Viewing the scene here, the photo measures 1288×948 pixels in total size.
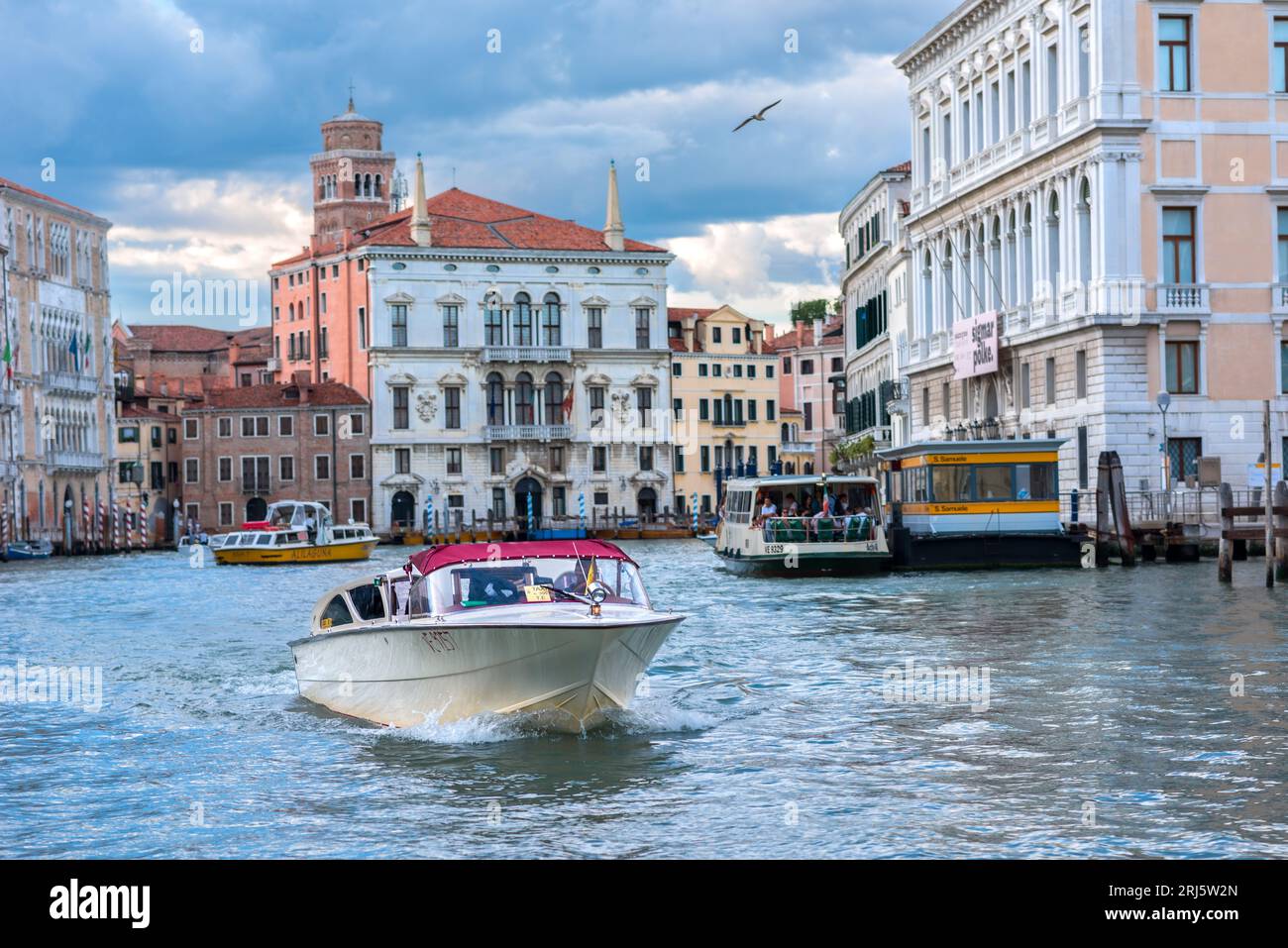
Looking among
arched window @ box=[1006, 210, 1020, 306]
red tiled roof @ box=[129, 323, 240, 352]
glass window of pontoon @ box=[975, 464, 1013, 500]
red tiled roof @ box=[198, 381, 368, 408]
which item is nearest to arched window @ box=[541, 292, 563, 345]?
red tiled roof @ box=[198, 381, 368, 408]

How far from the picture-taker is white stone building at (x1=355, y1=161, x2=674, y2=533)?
89875 millimetres

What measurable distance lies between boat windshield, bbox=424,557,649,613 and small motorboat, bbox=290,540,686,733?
11 millimetres

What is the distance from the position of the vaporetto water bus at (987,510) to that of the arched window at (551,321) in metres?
53.9

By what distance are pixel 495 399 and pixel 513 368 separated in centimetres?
173

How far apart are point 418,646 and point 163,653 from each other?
11.1 m

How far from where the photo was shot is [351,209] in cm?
11738

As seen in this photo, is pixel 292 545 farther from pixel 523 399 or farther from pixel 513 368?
pixel 523 399

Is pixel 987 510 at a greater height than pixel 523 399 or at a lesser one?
lesser

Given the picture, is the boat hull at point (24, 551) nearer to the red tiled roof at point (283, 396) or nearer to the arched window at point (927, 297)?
the red tiled roof at point (283, 396)

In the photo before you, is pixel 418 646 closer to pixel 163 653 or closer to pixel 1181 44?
pixel 163 653

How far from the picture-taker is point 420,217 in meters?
90.2

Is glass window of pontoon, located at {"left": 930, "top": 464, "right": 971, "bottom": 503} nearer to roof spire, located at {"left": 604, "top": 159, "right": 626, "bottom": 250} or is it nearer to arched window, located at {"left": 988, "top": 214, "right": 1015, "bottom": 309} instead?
arched window, located at {"left": 988, "top": 214, "right": 1015, "bottom": 309}

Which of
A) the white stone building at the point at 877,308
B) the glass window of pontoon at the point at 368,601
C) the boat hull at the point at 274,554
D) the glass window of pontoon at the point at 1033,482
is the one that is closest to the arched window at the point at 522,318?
the white stone building at the point at 877,308

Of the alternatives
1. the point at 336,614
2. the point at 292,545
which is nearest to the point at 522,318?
the point at 292,545
